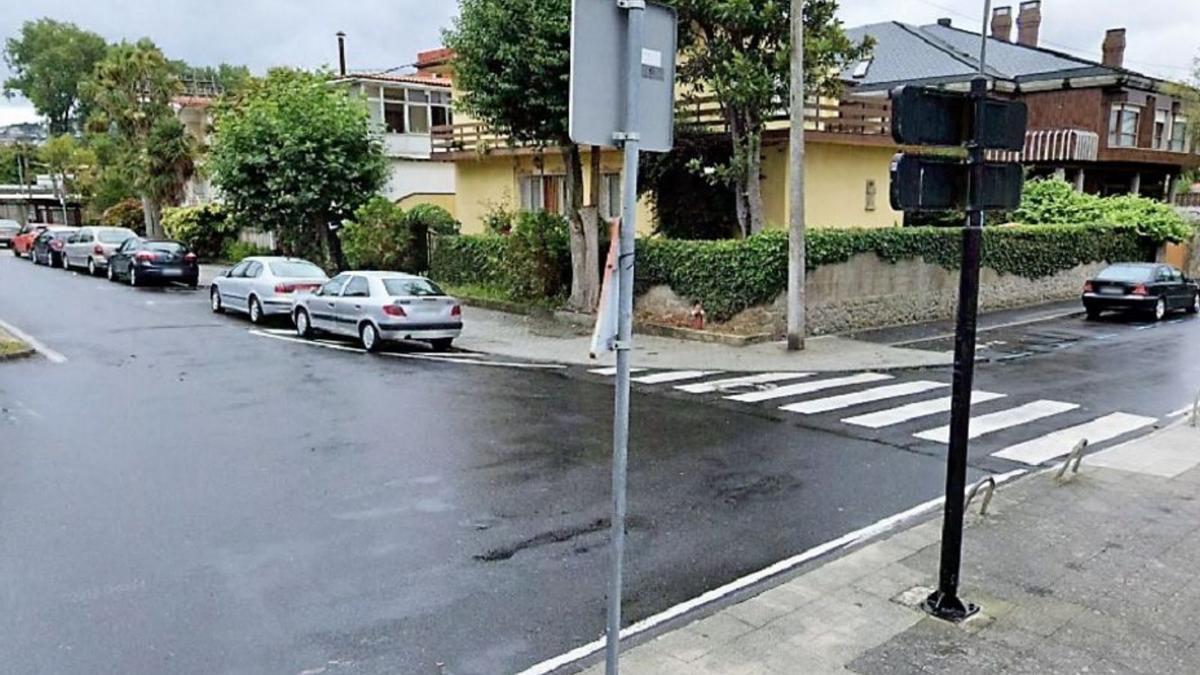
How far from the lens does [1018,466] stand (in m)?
9.29

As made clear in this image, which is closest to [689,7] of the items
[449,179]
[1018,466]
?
[1018,466]

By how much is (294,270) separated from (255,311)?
1.28 m

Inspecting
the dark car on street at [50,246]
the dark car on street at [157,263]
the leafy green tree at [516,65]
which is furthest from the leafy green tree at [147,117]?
the leafy green tree at [516,65]

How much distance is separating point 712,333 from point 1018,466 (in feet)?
30.9

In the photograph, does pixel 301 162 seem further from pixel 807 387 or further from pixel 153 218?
pixel 807 387

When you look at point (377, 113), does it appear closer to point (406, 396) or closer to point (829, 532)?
point (406, 396)

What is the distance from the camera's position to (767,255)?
17.9 meters

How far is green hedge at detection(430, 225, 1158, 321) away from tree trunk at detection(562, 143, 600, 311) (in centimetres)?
114

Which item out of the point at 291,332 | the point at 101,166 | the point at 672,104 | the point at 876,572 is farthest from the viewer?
the point at 101,166

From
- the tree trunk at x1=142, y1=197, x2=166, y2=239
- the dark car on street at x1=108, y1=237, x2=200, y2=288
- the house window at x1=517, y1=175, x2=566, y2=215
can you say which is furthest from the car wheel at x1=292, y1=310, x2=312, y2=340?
the tree trunk at x1=142, y1=197, x2=166, y2=239

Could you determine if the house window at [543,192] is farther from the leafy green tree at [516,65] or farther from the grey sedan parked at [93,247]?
the grey sedan parked at [93,247]

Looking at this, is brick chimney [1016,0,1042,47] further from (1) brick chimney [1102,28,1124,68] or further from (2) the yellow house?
(2) the yellow house

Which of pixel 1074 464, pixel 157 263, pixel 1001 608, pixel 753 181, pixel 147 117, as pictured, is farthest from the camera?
pixel 147 117

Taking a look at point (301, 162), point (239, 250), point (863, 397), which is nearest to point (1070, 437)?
point (863, 397)
